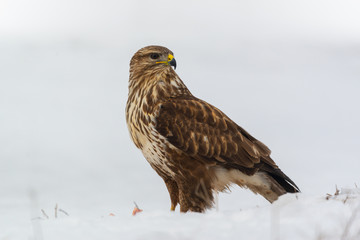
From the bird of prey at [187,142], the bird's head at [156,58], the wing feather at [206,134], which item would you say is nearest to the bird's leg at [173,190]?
the bird of prey at [187,142]

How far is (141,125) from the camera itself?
7535 millimetres

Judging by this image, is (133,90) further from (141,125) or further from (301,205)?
(301,205)

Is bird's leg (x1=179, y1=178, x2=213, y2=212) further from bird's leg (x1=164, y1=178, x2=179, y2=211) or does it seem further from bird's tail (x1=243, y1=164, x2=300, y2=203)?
bird's tail (x1=243, y1=164, x2=300, y2=203)

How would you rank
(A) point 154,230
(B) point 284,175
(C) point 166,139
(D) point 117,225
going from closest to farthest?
(A) point 154,230, (D) point 117,225, (C) point 166,139, (B) point 284,175

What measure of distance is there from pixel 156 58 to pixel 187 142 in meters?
1.52

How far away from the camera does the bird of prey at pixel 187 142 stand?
24.1 ft

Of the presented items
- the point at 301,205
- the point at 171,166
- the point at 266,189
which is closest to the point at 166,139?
the point at 171,166

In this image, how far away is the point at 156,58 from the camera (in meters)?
8.06

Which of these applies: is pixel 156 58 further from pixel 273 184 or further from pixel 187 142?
pixel 273 184

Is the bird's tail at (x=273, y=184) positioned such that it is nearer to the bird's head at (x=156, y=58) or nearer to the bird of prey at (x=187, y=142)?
the bird of prey at (x=187, y=142)

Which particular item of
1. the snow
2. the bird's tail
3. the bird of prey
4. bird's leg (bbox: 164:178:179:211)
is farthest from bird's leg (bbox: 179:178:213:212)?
the snow

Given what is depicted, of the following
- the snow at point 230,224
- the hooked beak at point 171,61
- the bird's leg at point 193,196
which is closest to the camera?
the snow at point 230,224

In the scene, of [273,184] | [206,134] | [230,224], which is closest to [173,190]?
[206,134]

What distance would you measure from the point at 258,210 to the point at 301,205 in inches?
18.2
